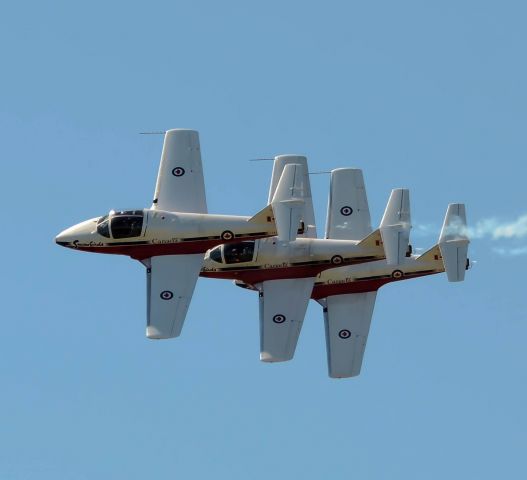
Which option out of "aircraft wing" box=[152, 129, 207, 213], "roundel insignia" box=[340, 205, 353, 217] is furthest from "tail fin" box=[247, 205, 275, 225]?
"roundel insignia" box=[340, 205, 353, 217]

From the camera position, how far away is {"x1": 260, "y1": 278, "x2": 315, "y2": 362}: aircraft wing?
99938 mm

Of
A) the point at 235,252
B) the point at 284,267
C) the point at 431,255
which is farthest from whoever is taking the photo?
the point at 431,255

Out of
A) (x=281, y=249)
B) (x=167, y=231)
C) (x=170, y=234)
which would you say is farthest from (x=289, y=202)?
(x=167, y=231)

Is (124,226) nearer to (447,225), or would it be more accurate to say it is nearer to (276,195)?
(276,195)

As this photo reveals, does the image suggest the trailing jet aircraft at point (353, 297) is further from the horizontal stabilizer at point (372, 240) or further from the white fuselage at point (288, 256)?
the horizontal stabilizer at point (372, 240)

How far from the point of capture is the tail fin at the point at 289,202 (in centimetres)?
9606

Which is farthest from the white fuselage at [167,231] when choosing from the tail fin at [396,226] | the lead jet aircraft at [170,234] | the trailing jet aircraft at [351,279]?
the tail fin at [396,226]

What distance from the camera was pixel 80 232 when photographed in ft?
328

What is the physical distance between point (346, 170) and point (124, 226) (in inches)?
487

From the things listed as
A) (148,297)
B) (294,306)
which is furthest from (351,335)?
(148,297)

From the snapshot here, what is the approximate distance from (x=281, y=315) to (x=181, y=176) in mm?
8160

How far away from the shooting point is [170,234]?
323 feet

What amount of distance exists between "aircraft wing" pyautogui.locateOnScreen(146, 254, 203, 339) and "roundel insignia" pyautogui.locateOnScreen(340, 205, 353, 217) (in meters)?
8.76

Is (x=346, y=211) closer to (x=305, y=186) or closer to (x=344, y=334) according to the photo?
(x=305, y=186)
